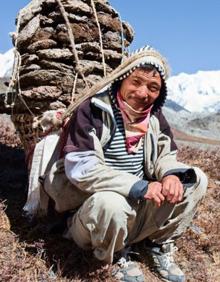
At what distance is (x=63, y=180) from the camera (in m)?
4.39

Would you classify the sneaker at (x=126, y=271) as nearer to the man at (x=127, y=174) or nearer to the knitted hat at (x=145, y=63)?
the man at (x=127, y=174)

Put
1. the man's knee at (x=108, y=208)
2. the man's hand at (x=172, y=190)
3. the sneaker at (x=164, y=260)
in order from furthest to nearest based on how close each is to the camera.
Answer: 1. the sneaker at (x=164, y=260)
2. the man's hand at (x=172, y=190)
3. the man's knee at (x=108, y=208)

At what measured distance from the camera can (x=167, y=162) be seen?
4.58 m

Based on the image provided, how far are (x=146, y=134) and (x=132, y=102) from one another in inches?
12.4

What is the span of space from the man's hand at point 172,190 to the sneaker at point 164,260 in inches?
33.4

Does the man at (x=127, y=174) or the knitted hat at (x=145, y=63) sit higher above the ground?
the knitted hat at (x=145, y=63)

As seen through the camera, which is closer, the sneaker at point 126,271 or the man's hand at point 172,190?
the man's hand at point 172,190

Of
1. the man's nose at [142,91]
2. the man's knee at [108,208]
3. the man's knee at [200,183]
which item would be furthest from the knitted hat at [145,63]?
the man's knee at [108,208]

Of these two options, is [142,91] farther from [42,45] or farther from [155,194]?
[42,45]

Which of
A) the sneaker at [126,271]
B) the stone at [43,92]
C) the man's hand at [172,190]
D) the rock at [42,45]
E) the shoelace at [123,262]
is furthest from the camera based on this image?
the rock at [42,45]

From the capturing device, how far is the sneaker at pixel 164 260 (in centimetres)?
474

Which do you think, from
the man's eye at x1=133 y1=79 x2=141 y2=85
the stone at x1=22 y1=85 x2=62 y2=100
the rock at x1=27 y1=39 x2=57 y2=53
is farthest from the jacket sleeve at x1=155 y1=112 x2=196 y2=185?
the rock at x1=27 y1=39 x2=57 y2=53

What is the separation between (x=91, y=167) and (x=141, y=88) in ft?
2.68

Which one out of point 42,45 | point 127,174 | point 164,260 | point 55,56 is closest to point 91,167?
point 127,174
